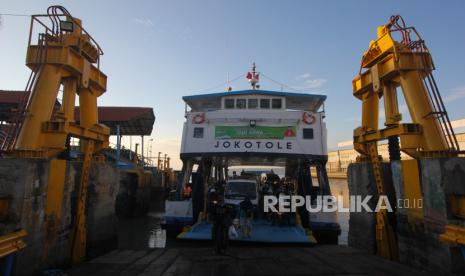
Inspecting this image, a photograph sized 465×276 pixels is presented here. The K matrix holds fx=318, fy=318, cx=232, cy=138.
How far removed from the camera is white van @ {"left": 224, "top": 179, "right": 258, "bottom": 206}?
522 inches

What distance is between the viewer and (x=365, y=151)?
8992 millimetres

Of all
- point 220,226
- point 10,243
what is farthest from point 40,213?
point 220,226

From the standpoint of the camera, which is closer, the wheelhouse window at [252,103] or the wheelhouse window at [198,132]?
A: the wheelhouse window at [198,132]

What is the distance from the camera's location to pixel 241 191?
44.4 ft

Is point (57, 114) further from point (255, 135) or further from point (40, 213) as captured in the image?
point (255, 135)

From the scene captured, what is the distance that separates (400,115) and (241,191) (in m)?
7.33

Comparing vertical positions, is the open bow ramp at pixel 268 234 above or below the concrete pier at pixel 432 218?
below

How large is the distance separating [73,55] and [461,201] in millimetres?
8825

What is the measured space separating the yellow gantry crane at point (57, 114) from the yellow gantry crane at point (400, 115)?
742 centimetres

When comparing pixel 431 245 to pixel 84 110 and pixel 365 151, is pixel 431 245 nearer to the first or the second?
pixel 365 151

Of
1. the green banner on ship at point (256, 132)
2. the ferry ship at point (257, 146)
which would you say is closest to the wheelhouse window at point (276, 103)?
the ferry ship at point (257, 146)

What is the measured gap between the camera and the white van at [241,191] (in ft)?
43.5
